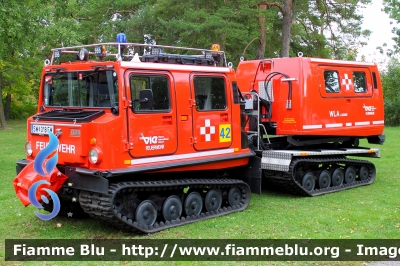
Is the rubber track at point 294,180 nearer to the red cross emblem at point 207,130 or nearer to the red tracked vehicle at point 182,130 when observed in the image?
the red tracked vehicle at point 182,130

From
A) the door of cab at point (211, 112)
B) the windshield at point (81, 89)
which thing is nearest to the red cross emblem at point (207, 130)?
the door of cab at point (211, 112)

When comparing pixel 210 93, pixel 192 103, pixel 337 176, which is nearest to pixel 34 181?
pixel 192 103

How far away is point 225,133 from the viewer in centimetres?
862

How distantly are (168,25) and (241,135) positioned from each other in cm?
1263

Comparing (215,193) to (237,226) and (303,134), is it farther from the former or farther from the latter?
(303,134)

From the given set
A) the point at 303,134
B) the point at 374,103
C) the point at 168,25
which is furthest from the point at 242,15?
the point at 303,134

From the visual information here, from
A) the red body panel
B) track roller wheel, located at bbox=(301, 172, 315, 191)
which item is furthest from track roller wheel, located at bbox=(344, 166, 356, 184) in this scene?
track roller wheel, located at bbox=(301, 172, 315, 191)

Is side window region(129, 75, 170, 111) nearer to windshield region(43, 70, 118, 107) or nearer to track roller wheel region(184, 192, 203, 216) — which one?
windshield region(43, 70, 118, 107)

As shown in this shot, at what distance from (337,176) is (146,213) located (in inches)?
212

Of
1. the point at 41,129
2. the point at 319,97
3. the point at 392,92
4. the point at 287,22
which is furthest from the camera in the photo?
the point at 392,92

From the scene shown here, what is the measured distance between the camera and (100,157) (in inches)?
267

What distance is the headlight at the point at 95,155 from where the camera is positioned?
6.76 m

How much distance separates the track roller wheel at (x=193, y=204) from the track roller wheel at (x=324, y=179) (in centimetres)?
354

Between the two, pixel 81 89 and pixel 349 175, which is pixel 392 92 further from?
pixel 81 89
